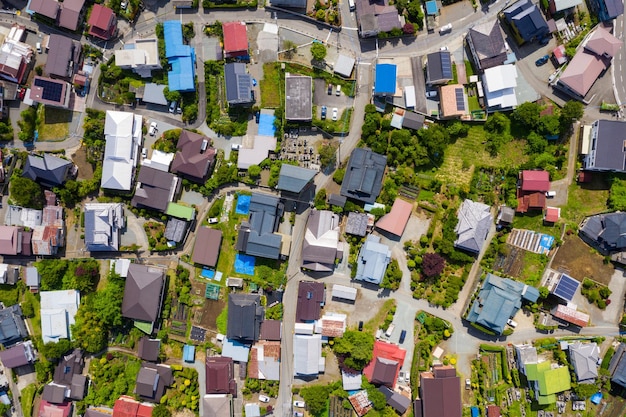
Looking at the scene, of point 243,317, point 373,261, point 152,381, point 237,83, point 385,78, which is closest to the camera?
point 385,78

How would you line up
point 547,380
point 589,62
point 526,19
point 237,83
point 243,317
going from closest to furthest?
point 526,19 → point 589,62 → point 547,380 → point 237,83 → point 243,317

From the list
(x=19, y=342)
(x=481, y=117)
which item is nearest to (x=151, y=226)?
(x=19, y=342)

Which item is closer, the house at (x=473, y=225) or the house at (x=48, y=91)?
the house at (x=473, y=225)

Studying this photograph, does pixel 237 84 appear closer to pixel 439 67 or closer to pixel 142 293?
pixel 439 67

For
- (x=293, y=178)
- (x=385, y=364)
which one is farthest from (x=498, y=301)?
(x=293, y=178)

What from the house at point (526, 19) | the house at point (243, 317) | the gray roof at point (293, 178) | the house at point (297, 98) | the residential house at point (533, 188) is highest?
the house at point (526, 19)

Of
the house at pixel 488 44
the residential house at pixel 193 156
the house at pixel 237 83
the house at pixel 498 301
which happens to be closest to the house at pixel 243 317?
the residential house at pixel 193 156

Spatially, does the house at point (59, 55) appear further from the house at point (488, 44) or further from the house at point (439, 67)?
the house at point (488, 44)
